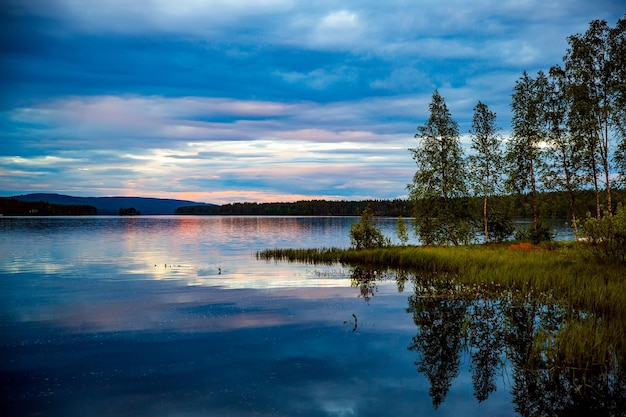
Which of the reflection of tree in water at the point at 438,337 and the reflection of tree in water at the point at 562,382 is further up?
the reflection of tree in water at the point at 562,382

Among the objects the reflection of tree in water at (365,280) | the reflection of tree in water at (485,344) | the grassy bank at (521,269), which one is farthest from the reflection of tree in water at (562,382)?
the reflection of tree in water at (365,280)

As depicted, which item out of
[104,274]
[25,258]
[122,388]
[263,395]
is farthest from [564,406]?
[25,258]

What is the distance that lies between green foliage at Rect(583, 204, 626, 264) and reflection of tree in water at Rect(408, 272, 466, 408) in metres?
8.70

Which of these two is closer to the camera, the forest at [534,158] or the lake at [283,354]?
the lake at [283,354]

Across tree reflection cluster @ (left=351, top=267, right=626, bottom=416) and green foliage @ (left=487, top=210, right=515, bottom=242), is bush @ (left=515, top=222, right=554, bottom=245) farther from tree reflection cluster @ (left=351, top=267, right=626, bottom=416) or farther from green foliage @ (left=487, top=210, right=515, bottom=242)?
tree reflection cluster @ (left=351, top=267, right=626, bottom=416)

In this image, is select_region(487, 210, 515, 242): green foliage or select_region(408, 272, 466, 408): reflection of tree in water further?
select_region(487, 210, 515, 242): green foliage

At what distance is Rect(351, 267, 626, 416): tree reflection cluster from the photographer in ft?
41.1

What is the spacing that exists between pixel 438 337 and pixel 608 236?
47.3ft

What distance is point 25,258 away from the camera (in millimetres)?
49531

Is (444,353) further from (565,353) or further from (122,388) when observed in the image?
(122,388)

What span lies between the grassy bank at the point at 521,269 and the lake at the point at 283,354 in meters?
1.84

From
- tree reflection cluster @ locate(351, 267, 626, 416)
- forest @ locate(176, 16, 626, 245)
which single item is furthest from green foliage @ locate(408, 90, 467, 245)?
tree reflection cluster @ locate(351, 267, 626, 416)

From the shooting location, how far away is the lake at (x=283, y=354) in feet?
41.3

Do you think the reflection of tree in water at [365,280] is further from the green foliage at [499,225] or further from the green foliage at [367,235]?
the green foliage at [499,225]
